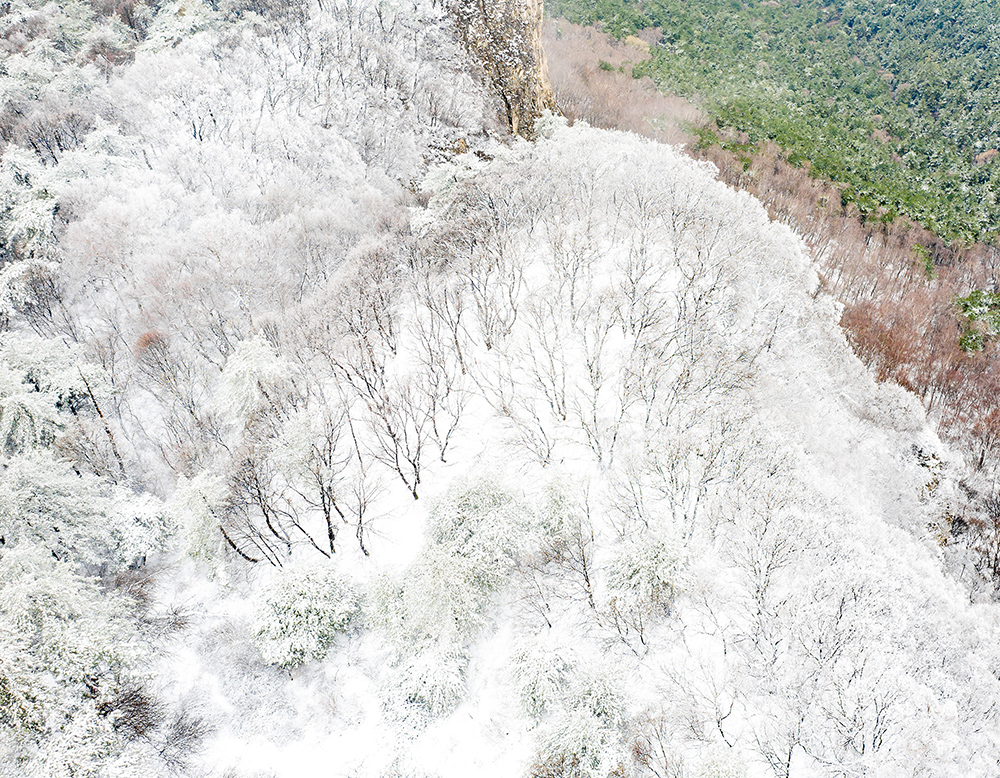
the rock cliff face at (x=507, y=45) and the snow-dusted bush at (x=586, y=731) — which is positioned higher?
the rock cliff face at (x=507, y=45)

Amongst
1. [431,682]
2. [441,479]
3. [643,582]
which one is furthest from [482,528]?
[643,582]

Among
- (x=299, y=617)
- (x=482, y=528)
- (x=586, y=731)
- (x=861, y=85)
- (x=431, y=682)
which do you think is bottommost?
(x=299, y=617)

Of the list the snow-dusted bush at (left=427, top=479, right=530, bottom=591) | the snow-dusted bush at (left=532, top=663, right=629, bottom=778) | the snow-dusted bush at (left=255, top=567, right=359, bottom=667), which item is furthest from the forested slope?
the snow-dusted bush at (left=255, top=567, right=359, bottom=667)

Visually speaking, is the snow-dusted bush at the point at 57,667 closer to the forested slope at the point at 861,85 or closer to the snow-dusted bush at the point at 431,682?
the snow-dusted bush at the point at 431,682

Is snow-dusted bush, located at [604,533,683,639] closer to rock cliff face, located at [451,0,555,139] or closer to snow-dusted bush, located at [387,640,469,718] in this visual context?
snow-dusted bush, located at [387,640,469,718]

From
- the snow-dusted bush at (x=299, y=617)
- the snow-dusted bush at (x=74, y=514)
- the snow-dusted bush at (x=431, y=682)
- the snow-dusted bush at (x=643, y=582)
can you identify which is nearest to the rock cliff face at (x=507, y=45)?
the snow-dusted bush at (x=643, y=582)

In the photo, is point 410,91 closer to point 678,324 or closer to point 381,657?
point 678,324

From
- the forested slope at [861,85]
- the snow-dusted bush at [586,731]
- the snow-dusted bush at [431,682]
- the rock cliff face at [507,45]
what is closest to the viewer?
the snow-dusted bush at [586,731]

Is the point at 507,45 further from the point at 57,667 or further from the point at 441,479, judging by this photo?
the point at 57,667
